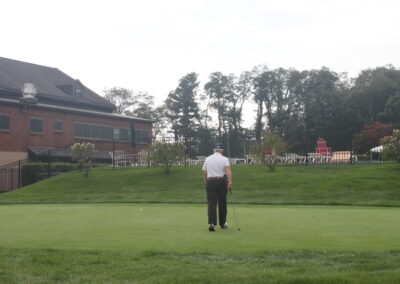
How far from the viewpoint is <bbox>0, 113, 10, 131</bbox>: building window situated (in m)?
41.3

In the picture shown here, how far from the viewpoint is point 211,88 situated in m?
80.8

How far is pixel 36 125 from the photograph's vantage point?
1746 inches

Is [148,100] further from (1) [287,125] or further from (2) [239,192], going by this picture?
(2) [239,192]

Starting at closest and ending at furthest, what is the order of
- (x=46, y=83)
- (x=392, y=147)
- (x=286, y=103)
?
(x=392, y=147)
(x=46, y=83)
(x=286, y=103)

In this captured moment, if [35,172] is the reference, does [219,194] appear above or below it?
below

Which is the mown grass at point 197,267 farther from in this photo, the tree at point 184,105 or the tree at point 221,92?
the tree at point 221,92

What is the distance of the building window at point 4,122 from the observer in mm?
41344

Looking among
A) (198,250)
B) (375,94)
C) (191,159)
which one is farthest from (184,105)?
(198,250)

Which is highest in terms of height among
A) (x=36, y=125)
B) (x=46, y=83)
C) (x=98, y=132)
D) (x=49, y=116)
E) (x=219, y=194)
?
(x=46, y=83)

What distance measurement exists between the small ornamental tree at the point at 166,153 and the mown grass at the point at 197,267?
2171 cm

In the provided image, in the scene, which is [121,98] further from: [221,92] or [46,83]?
[46,83]

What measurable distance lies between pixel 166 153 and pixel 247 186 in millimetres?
6046

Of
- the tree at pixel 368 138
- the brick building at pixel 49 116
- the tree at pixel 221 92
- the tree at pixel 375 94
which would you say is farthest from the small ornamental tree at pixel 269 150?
the tree at pixel 221 92

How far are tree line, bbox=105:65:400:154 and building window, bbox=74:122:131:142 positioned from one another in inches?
530
